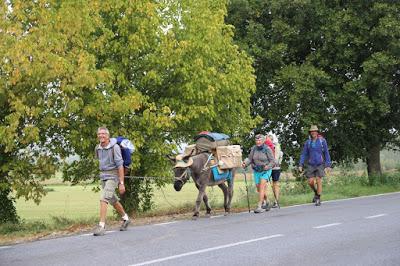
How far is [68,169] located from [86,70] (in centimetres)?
416

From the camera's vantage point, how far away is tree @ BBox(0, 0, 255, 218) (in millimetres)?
14750

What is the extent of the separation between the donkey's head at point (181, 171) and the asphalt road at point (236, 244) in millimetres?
832

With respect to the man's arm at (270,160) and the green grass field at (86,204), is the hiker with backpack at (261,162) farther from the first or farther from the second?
the green grass field at (86,204)

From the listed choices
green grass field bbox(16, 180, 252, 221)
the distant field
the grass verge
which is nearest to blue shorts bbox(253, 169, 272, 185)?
the grass verge

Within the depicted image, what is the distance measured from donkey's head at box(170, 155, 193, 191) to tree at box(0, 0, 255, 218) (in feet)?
10.4

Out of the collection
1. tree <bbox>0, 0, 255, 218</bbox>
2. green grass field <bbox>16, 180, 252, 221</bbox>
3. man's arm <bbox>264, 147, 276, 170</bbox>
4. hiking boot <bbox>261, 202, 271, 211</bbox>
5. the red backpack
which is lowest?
hiking boot <bbox>261, 202, 271, 211</bbox>

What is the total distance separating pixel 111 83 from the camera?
1628cm

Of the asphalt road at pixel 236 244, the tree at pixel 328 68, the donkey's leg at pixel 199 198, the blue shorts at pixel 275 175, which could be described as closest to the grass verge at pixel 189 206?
the donkey's leg at pixel 199 198

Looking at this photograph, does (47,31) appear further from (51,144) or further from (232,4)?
(232,4)

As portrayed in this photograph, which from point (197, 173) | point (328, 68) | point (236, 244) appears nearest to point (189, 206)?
point (197, 173)

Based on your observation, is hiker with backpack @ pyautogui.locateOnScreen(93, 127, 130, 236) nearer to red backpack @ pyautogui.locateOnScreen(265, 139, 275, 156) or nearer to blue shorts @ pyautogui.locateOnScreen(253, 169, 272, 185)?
blue shorts @ pyautogui.locateOnScreen(253, 169, 272, 185)

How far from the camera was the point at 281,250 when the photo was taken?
8.81 meters

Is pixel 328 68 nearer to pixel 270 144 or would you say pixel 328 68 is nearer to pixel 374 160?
pixel 374 160

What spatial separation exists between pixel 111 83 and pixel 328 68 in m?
13.8
